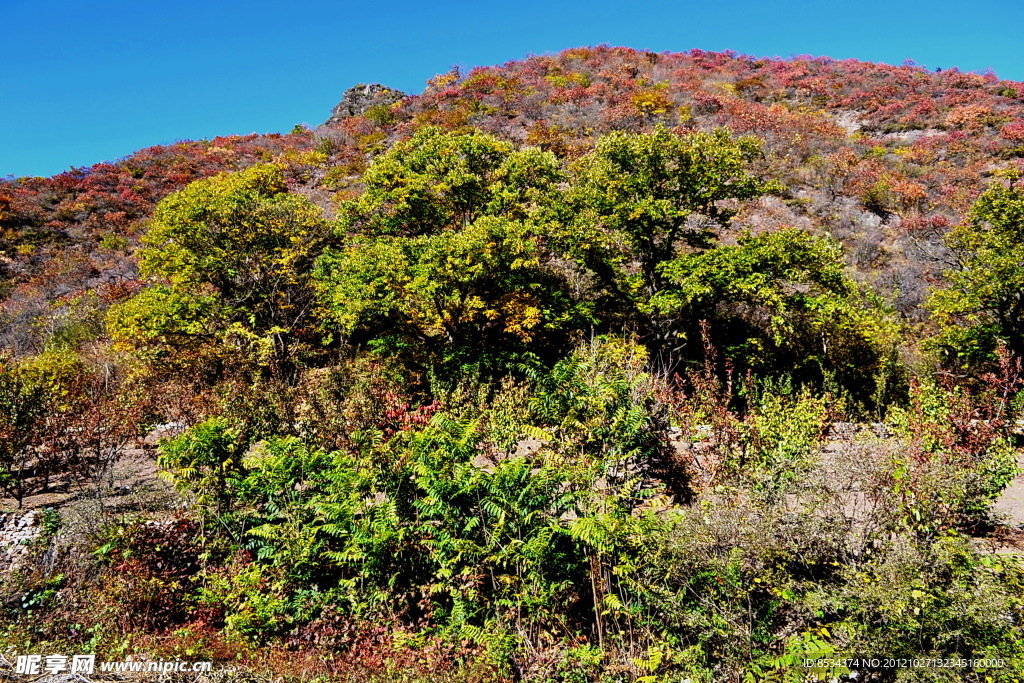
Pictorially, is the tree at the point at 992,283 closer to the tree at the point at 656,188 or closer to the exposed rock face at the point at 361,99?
the tree at the point at 656,188

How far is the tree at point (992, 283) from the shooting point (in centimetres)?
921

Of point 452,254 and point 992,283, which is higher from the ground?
point 452,254

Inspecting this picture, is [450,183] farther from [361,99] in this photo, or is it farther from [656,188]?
[361,99]

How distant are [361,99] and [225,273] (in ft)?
82.8

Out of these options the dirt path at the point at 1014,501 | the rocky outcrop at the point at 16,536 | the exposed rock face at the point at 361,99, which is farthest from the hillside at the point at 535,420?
the exposed rock face at the point at 361,99

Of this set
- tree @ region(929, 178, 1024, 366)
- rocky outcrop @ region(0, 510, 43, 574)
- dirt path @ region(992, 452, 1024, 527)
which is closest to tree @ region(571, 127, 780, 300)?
tree @ region(929, 178, 1024, 366)

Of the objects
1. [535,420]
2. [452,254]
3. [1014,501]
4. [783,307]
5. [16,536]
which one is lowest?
[1014,501]

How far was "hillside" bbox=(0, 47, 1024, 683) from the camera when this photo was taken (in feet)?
14.6

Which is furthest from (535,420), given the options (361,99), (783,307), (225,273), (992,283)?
(361,99)

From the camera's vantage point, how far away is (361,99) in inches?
1318

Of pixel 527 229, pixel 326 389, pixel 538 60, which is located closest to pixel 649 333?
pixel 527 229

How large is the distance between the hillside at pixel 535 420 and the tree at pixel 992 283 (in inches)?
2.8

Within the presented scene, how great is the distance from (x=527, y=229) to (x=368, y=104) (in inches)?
1083

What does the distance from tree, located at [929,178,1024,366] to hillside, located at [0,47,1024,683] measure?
0.07 metres
